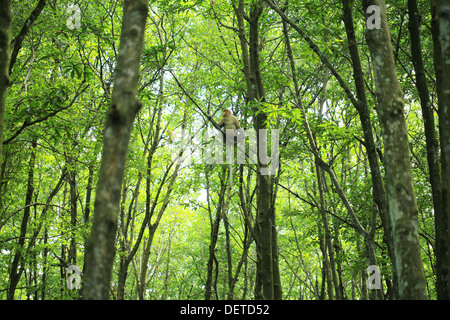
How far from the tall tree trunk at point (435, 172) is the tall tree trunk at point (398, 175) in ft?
4.78

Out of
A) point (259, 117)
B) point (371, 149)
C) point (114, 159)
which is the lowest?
point (114, 159)

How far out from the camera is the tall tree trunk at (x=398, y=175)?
2.61 m

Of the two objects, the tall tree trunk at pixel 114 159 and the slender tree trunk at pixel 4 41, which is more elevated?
the slender tree trunk at pixel 4 41

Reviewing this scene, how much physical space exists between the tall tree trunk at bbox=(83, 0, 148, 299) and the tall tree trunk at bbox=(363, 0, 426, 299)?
1754 millimetres

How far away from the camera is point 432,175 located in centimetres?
444

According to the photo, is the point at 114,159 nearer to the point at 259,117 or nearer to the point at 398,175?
the point at 398,175

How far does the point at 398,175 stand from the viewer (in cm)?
274

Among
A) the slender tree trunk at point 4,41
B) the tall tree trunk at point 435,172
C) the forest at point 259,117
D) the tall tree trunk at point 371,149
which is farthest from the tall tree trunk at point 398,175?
the slender tree trunk at point 4,41

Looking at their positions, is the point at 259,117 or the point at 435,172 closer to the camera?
the point at 435,172

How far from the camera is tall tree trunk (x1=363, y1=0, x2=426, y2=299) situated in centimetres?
261

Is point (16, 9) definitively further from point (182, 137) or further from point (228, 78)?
point (182, 137)

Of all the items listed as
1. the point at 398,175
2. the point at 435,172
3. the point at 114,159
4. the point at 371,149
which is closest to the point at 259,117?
the point at 371,149

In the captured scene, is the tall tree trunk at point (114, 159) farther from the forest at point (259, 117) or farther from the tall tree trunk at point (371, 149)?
the tall tree trunk at point (371, 149)

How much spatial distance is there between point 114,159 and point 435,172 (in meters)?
3.77
